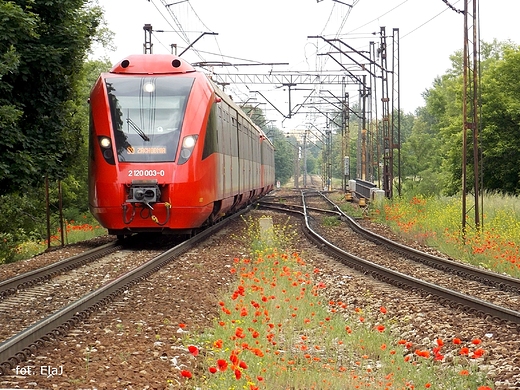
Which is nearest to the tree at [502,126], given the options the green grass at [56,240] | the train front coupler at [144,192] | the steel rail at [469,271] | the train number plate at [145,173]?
the green grass at [56,240]

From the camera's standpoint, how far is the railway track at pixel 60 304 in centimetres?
560

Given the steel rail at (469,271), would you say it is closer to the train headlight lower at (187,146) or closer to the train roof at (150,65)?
the train headlight lower at (187,146)

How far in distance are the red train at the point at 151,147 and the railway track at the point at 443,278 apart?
3327 mm

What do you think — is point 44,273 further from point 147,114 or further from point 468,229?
point 468,229

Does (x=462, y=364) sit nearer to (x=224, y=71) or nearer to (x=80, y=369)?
(x=80, y=369)

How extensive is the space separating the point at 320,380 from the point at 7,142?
9748mm

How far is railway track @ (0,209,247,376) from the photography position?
220 inches

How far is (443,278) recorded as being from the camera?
11.6 metres

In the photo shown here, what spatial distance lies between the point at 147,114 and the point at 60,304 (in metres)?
6.76

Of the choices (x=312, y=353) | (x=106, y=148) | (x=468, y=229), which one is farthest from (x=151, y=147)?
(x=312, y=353)

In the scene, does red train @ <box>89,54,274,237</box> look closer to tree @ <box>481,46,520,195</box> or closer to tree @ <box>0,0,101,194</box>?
tree @ <box>0,0,101,194</box>

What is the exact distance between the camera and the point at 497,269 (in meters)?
12.9

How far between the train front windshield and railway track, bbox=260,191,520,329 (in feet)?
13.5

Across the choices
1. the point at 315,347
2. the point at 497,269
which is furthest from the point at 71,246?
the point at 315,347
